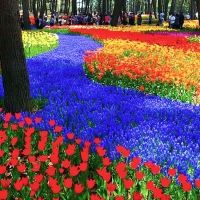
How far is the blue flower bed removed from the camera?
14.1ft

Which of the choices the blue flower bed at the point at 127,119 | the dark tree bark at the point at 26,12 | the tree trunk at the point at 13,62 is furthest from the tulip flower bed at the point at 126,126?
the dark tree bark at the point at 26,12

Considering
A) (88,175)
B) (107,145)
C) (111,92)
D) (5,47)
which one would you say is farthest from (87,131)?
(111,92)

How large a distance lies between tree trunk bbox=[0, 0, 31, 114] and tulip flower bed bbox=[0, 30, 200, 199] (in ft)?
1.28

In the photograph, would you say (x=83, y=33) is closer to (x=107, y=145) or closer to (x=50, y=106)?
(x=50, y=106)

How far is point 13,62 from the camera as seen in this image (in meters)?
5.91

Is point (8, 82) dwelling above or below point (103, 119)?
above

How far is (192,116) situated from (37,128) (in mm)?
2465

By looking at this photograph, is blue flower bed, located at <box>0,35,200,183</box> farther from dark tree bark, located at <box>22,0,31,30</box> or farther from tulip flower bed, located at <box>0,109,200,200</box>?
dark tree bark, located at <box>22,0,31,30</box>

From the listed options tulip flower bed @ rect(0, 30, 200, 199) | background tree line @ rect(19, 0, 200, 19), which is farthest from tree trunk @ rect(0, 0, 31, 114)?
background tree line @ rect(19, 0, 200, 19)

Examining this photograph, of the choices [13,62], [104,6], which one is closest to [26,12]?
[104,6]

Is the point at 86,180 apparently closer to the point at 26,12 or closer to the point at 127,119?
the point at 127,119

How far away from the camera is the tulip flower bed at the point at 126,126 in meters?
3.68

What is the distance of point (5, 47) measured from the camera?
5.84m

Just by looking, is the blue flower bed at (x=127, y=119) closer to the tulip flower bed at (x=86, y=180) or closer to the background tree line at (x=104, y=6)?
the tulip flower bed at (x=86, y=180)
